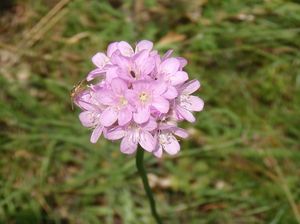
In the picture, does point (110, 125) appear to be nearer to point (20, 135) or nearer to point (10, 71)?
point (20, 135)

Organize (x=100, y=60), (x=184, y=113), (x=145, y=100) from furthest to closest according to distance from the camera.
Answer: (x=100, y=60)
(x=184, y=113)
(x=145, y=100)

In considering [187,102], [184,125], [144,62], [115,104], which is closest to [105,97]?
[115,104]

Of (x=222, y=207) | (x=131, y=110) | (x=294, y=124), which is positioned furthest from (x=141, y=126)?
(x=294, y=124)

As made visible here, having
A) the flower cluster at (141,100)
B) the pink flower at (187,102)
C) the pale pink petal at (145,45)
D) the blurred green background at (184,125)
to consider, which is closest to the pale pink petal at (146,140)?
the flower cluster at (141,100)

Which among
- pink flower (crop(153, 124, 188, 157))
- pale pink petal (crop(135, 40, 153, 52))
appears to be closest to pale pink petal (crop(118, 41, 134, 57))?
pale pink petal (crop(135, 40, 153, 52))

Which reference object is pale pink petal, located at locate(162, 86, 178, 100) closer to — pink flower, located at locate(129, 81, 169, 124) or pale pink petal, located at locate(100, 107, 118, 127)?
pink flower, located at locate(129, 81, 169, 124)

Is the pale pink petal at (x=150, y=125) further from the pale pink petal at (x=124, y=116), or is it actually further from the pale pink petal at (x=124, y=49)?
the pale pink petal at (x=124, y=49)

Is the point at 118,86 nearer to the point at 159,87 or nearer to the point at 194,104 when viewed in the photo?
the point at 159,87
